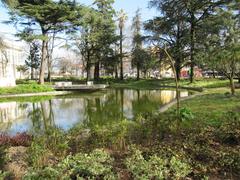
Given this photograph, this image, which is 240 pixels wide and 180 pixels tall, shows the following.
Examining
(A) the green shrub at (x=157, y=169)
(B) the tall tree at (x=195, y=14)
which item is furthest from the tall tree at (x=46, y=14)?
(A) the green shrub at (x=157, y=169)

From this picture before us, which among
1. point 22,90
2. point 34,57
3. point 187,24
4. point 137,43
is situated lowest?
point 22,90

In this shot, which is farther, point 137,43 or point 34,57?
point 34,57

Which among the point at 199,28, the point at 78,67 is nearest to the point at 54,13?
the point at 199,28

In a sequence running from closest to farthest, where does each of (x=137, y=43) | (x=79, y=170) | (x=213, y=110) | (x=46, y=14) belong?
(x=79, y=170) < (x=213, y=110) < (x=46, y=14) < (x=137, y=43)

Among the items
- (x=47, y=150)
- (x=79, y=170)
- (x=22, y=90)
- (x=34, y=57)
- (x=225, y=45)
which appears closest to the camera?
(x=79, y=170)

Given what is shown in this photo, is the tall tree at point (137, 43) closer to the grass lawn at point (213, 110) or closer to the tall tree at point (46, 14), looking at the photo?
the tall tree at point (46, 14)

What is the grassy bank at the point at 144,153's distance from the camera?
12.0 feet

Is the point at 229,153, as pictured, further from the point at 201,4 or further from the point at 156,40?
the point at 156,40

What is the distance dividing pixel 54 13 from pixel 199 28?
581 inches

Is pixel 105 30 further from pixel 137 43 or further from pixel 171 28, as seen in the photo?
pixel 171 28

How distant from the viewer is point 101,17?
120 ft

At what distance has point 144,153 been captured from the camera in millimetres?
4441

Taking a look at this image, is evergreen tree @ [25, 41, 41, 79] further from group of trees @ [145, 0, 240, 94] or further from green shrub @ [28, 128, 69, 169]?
green shrub @ [28, 128, 69, 169]

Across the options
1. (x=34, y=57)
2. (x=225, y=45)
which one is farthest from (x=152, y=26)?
(x=34, y=57)
